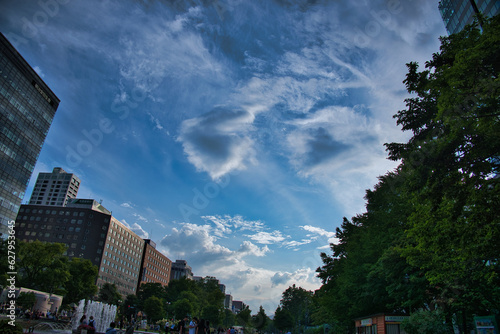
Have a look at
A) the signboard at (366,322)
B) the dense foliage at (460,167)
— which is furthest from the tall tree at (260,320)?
the dense foliage at (460,167)

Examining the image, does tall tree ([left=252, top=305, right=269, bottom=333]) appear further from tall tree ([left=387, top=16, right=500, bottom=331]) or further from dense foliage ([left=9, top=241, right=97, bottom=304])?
tall tree ([left=387, top=16, right=500, bottom=331])

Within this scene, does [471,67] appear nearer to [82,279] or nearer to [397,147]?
[397,147]

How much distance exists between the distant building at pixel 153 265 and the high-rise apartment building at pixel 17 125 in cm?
8060

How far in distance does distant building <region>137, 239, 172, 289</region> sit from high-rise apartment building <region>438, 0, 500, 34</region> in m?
144

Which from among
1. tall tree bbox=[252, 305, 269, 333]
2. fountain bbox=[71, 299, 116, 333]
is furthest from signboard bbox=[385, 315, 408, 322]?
tall tree bbox=[252, 305, 269, 333]

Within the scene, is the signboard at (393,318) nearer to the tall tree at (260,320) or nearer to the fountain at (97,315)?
the fountain at (97,315)

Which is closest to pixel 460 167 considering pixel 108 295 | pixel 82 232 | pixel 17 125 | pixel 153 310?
pixel 153 310

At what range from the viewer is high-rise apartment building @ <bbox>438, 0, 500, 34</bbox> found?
152 ft

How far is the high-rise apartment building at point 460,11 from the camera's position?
152 ft

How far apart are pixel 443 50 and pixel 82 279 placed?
254ft

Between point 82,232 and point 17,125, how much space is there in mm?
53211

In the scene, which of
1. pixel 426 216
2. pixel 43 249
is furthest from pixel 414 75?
pixel 43 249

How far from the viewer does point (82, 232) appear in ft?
385

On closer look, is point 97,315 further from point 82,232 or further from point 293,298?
point 293,298
